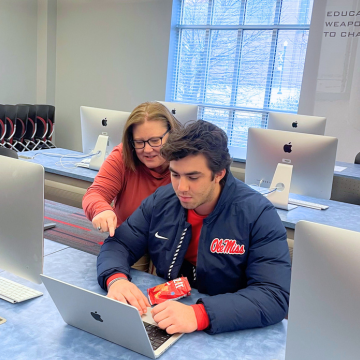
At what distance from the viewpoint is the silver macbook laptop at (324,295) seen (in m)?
0.74

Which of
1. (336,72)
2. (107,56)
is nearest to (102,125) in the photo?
(336,72)

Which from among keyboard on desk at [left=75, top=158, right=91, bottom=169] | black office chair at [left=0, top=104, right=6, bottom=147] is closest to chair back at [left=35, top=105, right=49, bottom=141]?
black office chair at [left=0, top=104, right=6, bottom=147]

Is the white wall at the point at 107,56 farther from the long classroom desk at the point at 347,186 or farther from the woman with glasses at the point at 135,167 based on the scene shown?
the woman with glasses at the point at 135,167

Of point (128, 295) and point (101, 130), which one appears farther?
point (101, 130)

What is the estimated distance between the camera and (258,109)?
5602 mm

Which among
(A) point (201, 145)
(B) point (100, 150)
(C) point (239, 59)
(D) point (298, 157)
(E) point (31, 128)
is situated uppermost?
(C) point (239, 59)

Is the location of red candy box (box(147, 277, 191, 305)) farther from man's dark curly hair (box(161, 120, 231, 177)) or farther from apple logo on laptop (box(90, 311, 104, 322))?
man's dark curly hair (box(161, 120, 231, 177))

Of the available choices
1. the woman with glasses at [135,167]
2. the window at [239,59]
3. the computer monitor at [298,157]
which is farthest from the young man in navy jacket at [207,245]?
the window at [239,59]

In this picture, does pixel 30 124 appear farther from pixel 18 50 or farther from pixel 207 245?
pixel 207 245

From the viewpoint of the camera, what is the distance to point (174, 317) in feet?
3.62

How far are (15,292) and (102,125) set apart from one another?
5.64ft

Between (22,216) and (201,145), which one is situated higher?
(201,145)

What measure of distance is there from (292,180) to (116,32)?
4.60m

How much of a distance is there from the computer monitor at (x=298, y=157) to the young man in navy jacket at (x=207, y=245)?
3.22 ft
